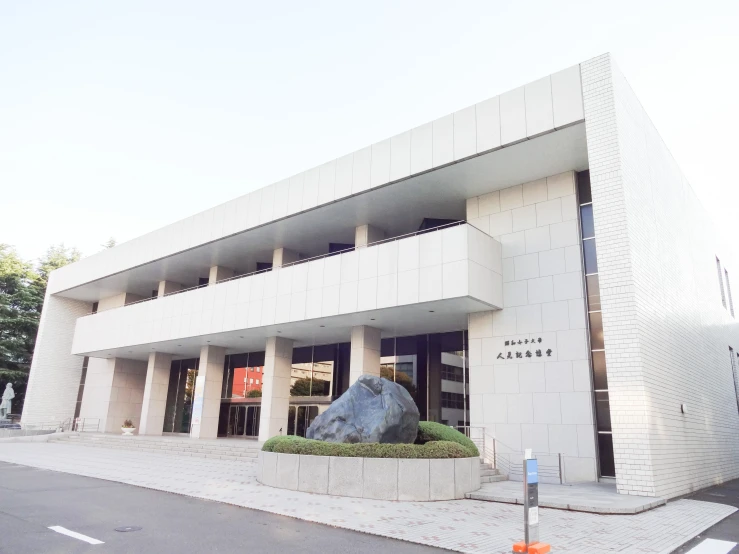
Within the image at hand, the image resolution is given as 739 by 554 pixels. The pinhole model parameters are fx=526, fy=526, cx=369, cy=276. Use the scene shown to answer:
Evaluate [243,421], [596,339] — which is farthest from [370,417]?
[243,421]

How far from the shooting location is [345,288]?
64.5ft

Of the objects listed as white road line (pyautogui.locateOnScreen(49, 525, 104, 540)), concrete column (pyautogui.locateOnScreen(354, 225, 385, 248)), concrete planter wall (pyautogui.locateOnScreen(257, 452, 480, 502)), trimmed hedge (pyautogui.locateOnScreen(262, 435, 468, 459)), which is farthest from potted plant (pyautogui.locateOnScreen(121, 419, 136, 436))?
white road line (pyautogui.locateOnScreen(49, 525, 104, 540))

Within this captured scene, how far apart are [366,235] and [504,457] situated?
10625mm

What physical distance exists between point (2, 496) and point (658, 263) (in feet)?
56.6

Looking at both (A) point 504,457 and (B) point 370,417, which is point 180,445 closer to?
(B) point 370,417

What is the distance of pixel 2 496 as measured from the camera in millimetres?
10406

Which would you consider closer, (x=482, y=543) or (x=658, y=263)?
(x=482, y=543)

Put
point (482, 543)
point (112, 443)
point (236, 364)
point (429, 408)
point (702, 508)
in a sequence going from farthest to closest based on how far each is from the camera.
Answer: point (236, 364), point (112, 443), point (429, 408), point (702, 508), point (482, 543)

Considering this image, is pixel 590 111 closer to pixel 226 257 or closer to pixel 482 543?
pixel 482 543

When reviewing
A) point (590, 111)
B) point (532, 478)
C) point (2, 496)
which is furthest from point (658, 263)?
point (2, 496)

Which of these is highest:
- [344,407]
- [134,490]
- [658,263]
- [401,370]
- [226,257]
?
[226,257]

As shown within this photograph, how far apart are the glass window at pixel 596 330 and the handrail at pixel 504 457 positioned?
338 cm

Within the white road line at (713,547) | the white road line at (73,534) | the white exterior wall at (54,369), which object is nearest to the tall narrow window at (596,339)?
the white road line at (713,547)

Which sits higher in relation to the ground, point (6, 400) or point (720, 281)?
point (720, 281)
